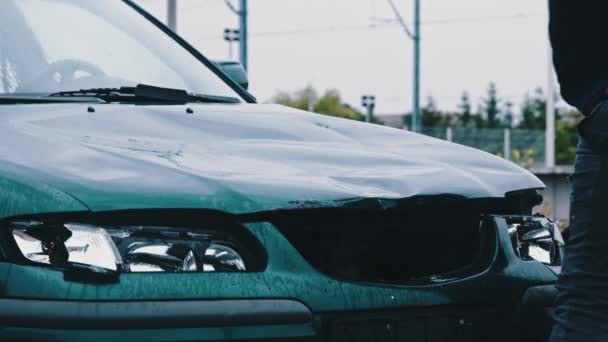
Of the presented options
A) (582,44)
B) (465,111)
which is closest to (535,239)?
(582,44)

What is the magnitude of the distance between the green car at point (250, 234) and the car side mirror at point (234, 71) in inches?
42.3

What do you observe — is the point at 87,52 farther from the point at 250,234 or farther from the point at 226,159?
the point at 250,234

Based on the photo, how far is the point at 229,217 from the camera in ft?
8.50

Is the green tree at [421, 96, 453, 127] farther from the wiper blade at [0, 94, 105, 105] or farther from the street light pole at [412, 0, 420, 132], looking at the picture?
the wiper blade at [0, 94, 105, 105]

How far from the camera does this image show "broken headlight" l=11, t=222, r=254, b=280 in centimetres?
249

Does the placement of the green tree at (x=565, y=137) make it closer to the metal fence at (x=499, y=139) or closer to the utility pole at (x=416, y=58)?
the metal fence at (x=499, y=139)

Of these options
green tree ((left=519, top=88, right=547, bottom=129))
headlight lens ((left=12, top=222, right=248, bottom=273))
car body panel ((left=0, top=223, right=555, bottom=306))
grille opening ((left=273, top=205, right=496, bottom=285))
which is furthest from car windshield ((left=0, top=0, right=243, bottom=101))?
green tree ((left=519, top=88, right=547, bottom=129))

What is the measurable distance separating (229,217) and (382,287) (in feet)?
1.30

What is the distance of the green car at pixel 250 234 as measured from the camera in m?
2.44

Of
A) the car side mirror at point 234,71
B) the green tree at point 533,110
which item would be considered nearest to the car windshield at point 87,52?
the car side mirror at point 234,71

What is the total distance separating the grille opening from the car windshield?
1.21 m

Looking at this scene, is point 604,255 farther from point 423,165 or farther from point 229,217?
point 229,217

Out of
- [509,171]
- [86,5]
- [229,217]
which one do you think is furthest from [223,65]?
[229,217]

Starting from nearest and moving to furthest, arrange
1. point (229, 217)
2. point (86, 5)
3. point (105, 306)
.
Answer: point (105, 306) → point (229, 217) → point (86, 5)
